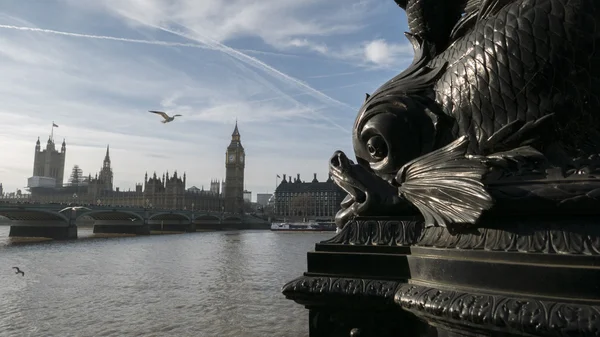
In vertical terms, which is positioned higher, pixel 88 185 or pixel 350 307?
pixel 88 185

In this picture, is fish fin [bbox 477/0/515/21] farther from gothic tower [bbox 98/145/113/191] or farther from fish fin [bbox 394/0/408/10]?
gothic tower [bbox 98/145/113/191]

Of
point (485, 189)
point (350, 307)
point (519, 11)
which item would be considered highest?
point (519, 11)

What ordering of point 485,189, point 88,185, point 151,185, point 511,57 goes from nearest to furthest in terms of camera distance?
point 485,189 < point 511,57 < point 151,185 < point 88,185

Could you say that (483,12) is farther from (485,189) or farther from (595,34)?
(485,189)

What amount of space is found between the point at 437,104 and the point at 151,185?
303ft

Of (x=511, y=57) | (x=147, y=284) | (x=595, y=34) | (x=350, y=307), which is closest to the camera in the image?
(x=595, y=34)

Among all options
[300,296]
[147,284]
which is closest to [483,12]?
[300,296]

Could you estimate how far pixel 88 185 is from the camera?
9588 cm

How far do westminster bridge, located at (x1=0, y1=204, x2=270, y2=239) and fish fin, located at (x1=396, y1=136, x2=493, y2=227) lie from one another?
34214 millimetres

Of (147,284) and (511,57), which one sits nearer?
(511,57)

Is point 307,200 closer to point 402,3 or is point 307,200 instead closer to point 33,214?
point 33,214

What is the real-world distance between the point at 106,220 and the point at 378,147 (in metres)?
51.0

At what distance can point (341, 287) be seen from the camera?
2455 millimetres

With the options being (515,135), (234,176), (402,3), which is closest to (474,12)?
(402,3)
